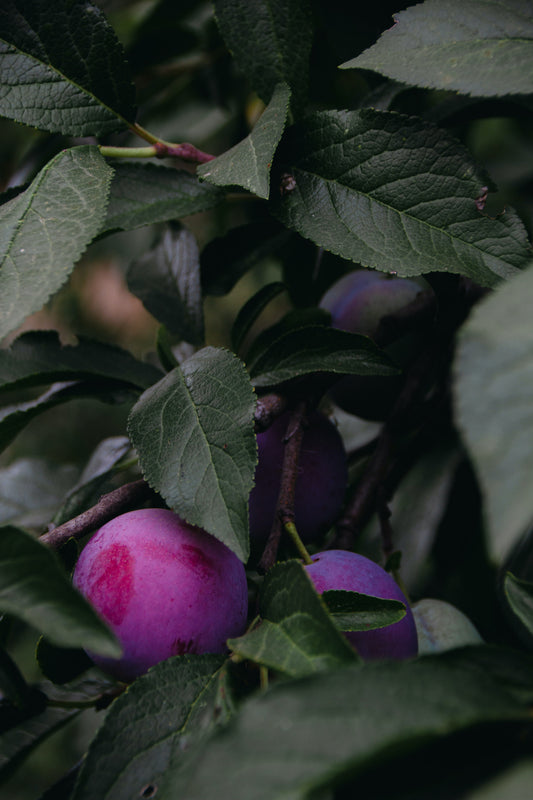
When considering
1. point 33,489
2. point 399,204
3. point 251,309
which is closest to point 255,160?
point 399,204

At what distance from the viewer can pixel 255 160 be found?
1.63ft

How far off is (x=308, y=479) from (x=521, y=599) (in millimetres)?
253

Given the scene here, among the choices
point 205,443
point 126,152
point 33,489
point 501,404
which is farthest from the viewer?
point 33,489

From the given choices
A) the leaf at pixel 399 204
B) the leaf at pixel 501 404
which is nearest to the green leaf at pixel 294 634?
the leaf at pixel 501 404

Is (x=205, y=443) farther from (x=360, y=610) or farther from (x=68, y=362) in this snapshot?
(x=68, y=362)

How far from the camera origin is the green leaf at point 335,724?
0.26 metres

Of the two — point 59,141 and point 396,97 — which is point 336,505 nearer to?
point 396,97

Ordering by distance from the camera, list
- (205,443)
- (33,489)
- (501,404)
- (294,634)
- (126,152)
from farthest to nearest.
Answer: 1. (33,489)
2. (126,152)
3. (205,443)
4. (294,634)
5. (501,404)

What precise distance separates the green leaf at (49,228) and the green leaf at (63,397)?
6.8 inches

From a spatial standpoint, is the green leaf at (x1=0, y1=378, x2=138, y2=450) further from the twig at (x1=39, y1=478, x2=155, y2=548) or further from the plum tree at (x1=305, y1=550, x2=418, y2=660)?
the plum tree at (x1=305, y1=550, x2=418, y2=660)

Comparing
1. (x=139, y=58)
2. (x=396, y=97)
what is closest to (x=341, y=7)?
(x=396, y=97)

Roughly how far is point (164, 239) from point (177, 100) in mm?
477

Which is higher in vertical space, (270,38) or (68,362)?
(270,38)

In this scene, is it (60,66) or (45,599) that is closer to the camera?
(45,599)
